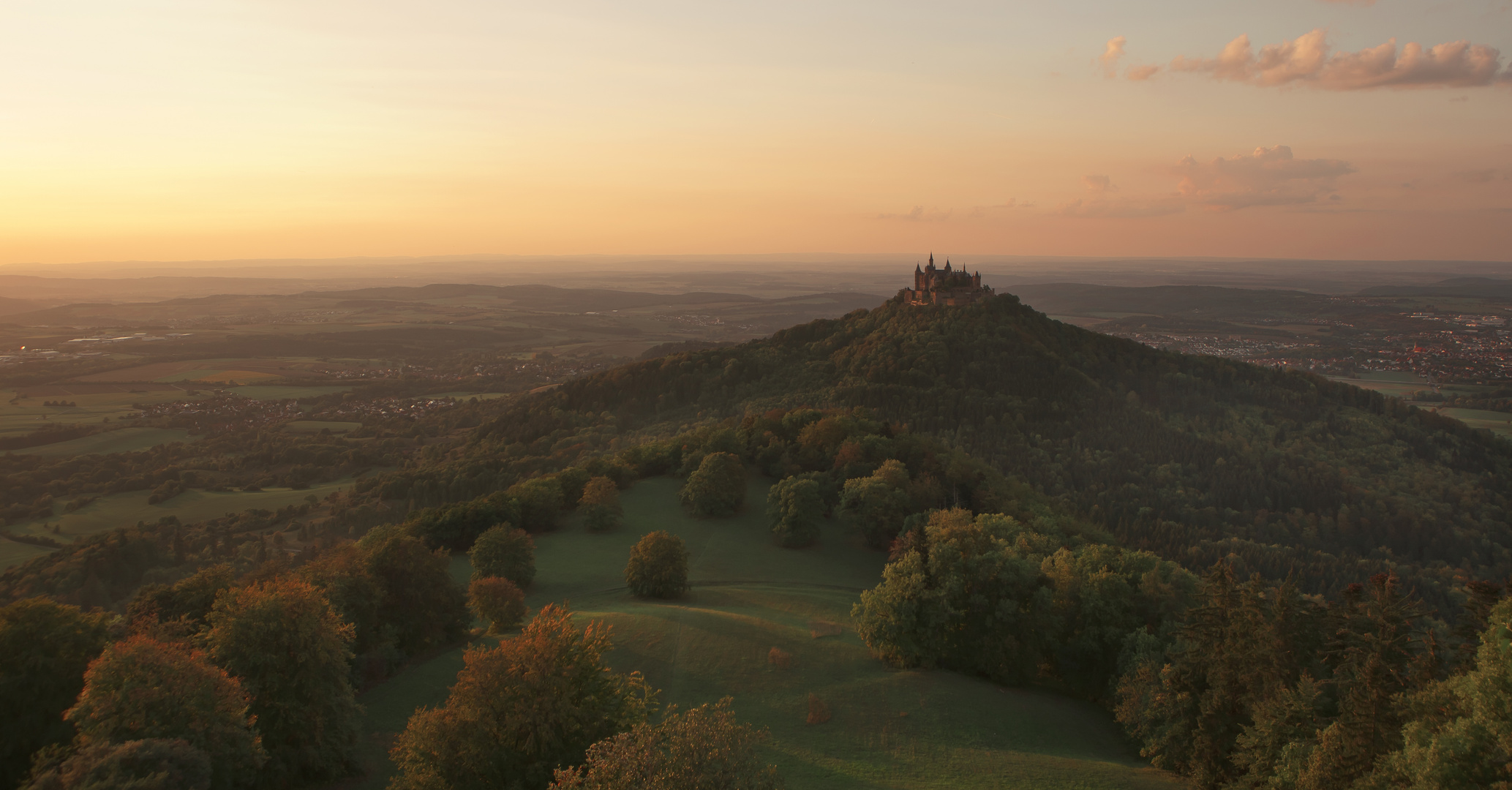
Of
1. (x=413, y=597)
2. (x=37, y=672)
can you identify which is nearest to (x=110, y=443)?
(x=413, y=597)

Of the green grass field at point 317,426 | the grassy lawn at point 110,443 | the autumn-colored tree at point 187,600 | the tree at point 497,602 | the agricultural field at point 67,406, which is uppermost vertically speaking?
the autumn-colored tree at point 187,600

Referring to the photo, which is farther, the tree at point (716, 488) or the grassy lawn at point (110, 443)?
the grassy lawn at point (110, 443)

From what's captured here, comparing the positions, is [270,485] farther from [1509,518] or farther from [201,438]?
[1509,518]

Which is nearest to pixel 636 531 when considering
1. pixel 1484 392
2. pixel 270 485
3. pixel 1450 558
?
pixel 270 485

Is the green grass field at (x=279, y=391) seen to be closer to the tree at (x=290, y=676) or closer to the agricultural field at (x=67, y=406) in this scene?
the agricultural field at (x=67, y=406)

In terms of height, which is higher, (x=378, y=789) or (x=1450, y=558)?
(x=378, y=789)

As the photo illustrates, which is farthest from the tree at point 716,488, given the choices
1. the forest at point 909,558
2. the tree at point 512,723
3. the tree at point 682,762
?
the tree at point 682,762

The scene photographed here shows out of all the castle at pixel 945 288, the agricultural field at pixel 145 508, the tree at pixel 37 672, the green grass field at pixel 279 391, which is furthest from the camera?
the green grass field at pixel 279 391
